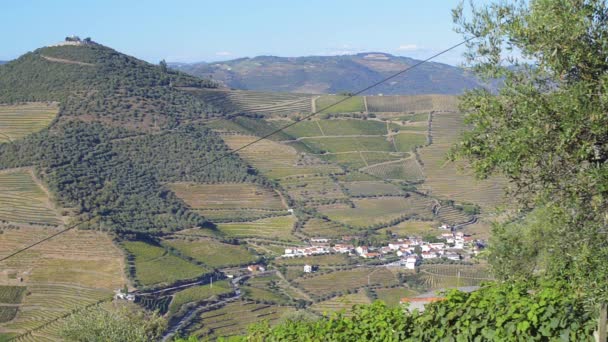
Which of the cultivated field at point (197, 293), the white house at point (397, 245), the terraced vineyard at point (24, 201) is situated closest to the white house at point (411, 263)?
the white house at point (397, 245)

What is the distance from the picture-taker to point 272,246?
64.9m

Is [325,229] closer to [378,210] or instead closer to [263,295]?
[378,210]

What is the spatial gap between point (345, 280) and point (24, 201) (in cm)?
2718

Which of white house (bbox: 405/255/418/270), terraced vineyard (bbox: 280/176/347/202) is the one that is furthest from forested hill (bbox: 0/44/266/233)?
white house (bbox: 405/255/418/270)

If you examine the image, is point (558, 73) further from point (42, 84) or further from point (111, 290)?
point (42, 84)

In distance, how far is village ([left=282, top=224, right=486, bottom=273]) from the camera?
59656 millimetres

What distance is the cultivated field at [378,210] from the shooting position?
73000 mm

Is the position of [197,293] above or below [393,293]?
above

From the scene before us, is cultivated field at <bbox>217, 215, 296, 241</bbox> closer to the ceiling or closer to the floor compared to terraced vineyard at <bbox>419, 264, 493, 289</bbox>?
closer to the ceiling

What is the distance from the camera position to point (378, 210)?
76.1 m

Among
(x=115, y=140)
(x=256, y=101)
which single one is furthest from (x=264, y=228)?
(x=256, y=101)

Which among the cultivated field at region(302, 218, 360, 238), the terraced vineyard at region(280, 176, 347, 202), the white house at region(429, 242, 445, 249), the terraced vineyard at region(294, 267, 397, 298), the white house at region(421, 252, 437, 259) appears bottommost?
the terraced vineyard at region(294, 267, 397, 298)

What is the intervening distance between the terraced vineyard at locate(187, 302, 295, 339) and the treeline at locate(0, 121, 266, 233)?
15314 mm

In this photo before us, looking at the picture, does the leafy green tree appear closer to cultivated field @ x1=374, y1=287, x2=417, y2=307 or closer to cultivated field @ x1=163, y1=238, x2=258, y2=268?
cultivated field @ x1=374, y1=287, x2=417, y2=307
